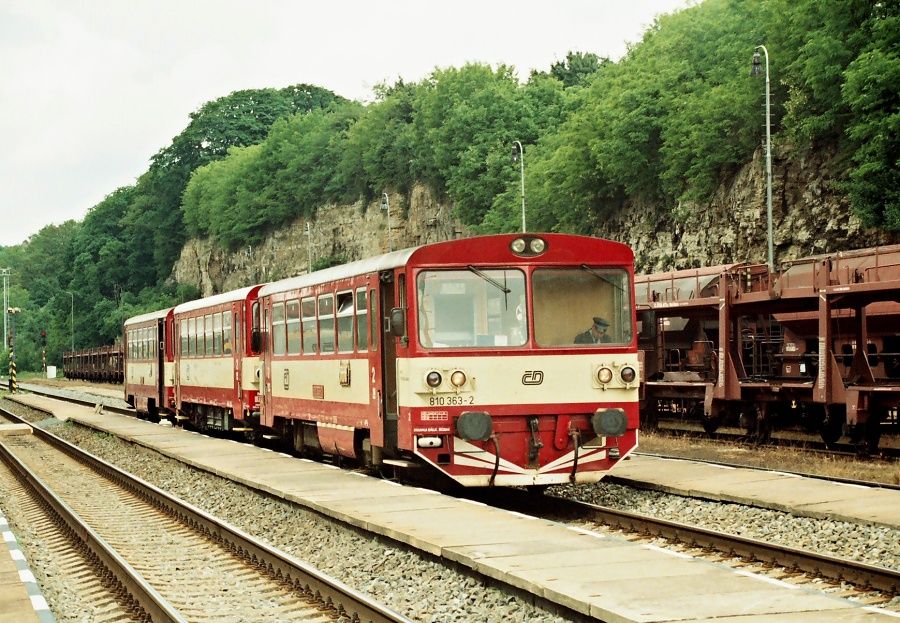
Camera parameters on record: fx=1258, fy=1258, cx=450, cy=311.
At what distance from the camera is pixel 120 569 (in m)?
11.3

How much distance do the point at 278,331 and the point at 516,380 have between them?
7.96 metres

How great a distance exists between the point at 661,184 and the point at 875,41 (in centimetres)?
1958

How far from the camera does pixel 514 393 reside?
14156 mm

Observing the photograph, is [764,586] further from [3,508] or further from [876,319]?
[876,319]

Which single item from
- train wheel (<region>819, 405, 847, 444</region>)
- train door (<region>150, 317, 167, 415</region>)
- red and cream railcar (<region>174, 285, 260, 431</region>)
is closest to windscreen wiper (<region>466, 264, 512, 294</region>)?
train wheel (<region>819, 405, 847, 444</region>)

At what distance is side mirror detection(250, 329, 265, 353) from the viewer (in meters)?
22.5

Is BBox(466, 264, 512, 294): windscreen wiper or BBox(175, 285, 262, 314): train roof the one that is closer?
BBox(466, 264, 512, 294): windscreen wiper

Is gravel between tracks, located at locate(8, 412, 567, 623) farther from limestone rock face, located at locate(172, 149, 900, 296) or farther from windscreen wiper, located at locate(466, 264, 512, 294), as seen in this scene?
limestone rock face, located at locate(172, 149, 900, 296)

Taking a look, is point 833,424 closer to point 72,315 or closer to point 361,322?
point 361,322

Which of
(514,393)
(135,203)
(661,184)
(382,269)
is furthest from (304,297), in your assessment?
(135,203)

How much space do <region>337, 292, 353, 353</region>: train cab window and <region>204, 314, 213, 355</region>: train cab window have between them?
1086 cm

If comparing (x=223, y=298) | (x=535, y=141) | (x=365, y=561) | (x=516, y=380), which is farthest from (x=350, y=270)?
(x=535, y=141)

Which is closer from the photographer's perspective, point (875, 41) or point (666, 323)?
point (666, 323)

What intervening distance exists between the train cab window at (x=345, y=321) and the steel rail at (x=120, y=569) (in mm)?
4164
